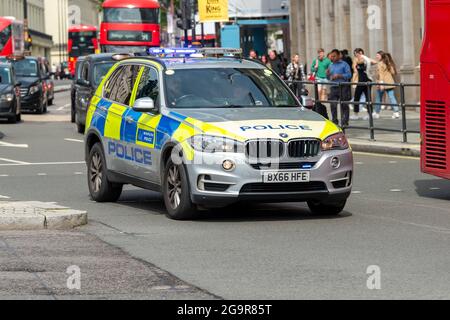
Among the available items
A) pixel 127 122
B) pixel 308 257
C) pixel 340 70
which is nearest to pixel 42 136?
pixel 340 70

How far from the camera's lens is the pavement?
370 inches

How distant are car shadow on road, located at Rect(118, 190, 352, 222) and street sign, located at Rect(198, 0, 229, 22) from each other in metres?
20.2

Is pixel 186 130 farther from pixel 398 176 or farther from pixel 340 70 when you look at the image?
pixel 340 70

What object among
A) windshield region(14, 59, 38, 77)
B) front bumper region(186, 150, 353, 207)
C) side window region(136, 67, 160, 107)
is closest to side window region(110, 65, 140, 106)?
side window region(136, 67, 160, 107)

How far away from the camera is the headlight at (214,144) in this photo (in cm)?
1339

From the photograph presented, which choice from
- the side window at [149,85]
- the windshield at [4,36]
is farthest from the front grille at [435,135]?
the windshield at [4,36]

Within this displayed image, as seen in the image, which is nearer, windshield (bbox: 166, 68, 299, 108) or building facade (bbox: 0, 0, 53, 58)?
windshield (bbox: 166, 68, 299, 108)

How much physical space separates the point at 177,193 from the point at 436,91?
3.62 metres

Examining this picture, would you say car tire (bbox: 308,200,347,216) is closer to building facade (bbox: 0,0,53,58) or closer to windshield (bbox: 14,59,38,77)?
windshield (bbox: 14,59,38,77)

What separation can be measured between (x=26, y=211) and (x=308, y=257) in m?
3.59

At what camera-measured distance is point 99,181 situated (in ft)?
53.7

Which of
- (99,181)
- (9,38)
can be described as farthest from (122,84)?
(9,38)

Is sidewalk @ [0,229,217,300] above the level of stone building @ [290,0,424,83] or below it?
below

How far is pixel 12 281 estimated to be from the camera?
9625 millimetres
